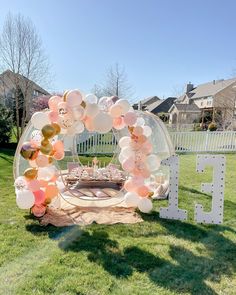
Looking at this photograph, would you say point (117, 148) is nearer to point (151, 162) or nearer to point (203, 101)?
point (151, 162)

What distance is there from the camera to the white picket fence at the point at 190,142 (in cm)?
1305

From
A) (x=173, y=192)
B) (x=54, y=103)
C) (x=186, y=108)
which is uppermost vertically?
(x=186, y=108)

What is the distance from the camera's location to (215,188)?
13.8ft

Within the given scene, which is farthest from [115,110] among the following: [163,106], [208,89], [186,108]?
[163,106]

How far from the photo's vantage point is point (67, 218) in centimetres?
493

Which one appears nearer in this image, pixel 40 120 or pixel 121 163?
pixel 40 120

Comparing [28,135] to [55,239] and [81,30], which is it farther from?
[81,30]

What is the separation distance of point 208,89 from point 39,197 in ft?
135

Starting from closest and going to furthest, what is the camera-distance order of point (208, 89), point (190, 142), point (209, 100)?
point (190, 142) < point (209, 100) < point (208, 89)

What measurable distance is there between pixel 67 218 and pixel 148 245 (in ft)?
5.45

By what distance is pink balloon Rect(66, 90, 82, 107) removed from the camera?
14.0 ft

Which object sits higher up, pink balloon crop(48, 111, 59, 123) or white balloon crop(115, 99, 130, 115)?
white balloon crop(115, 99, 130, 115)

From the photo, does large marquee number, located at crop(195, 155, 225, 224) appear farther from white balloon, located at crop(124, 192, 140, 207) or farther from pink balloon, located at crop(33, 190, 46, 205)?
pink balloon, located at crop(33, 190, 46, 205)

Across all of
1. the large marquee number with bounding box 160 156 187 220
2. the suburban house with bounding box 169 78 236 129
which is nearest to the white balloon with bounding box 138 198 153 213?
the large marquee number with bounding box 160 156 187 220
